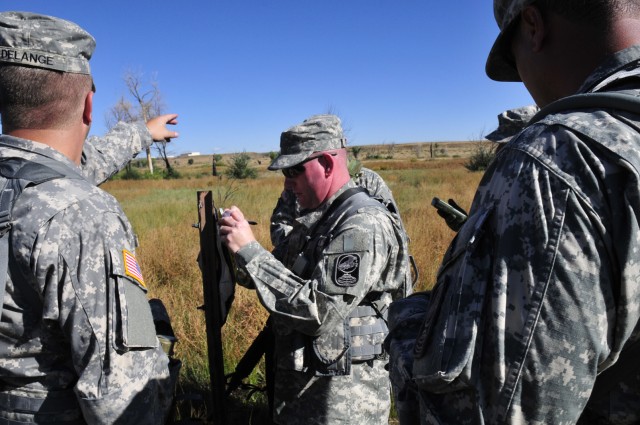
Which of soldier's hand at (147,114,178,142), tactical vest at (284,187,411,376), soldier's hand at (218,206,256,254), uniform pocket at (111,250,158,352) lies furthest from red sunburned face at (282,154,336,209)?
uniform pocket at (111,250,158,352)

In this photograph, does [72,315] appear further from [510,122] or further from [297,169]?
[510,122]

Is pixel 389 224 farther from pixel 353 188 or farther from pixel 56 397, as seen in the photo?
A: pixel 56 397

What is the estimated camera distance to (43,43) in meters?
1.54

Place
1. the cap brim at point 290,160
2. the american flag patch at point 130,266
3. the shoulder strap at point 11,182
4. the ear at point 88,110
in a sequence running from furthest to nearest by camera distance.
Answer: the cap brim at point 290,160 → the ear at point 88,110 → the american flag patch at point 130,266 → the shoulder strap at point 11,182

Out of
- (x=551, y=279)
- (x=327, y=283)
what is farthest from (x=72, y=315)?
(x=551, y=279)

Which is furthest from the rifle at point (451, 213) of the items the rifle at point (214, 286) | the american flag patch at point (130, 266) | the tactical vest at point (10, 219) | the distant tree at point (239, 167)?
the distant tree at point (239, 167)

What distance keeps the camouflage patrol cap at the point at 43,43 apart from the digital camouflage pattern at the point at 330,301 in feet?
3.34

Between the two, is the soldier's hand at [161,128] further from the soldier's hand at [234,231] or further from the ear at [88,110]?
the ear at [88,110]

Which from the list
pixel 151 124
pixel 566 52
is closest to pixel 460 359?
pixel 566 52

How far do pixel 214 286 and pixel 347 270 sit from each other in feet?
2.13

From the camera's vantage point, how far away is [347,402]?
7.61 feet

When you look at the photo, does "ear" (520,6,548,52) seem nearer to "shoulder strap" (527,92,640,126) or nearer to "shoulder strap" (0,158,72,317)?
"shoulder strap" (527,92,640,126)

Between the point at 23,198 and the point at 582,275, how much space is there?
4.80ft

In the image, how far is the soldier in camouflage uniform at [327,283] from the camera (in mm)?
2113
